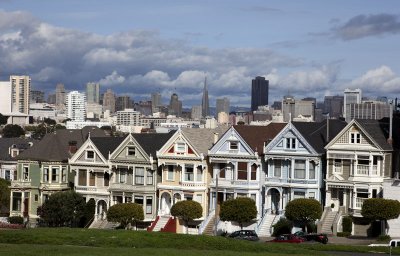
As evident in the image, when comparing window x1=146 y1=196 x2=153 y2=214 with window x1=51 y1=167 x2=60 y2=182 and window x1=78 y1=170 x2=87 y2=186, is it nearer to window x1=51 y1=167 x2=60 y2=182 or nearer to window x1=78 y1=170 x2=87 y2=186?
window x1=78 y1=170 x2=87 y2=186

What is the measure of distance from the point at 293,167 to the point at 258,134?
5.41m

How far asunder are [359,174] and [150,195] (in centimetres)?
1720

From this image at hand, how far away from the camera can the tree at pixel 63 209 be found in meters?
76.9

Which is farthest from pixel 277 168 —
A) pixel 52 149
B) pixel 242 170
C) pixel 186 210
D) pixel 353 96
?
pixel 353 96

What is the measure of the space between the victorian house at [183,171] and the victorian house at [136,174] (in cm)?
77

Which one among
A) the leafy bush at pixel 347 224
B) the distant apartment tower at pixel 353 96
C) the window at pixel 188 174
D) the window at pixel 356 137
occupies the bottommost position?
the leafy bush at pixel 347 224

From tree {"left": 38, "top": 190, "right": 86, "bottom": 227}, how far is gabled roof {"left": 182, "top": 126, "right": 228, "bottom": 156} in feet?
33.4

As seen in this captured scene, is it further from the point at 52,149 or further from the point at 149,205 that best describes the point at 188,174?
the point at 52,149

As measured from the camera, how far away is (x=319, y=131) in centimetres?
7306

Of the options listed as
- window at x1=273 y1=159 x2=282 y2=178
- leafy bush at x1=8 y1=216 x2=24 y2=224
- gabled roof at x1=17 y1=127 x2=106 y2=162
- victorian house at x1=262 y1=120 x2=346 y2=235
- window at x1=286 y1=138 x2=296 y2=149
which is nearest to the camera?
victorian house at x1=262 y1=120 x2=346 y2=235

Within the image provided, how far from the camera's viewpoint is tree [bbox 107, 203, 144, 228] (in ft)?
242

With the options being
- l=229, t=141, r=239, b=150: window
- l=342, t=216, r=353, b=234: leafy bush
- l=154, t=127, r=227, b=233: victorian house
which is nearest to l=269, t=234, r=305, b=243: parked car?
l=342, t=216, r=353, b=234: leafy bush

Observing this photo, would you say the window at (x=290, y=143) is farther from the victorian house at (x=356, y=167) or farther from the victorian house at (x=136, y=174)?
the victorian house at (x=136, y=174)

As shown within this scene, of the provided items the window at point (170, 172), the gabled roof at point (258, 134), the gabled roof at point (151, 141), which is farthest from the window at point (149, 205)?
the gabled roof at point (258, 134)
